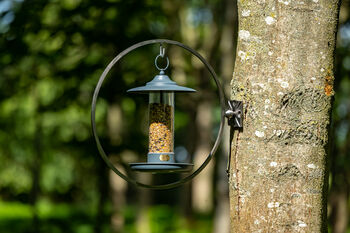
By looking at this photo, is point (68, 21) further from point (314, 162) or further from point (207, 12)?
point (207, 12)

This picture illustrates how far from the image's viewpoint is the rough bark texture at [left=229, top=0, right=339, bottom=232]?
2.82 m

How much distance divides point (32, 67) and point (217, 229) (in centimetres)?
437

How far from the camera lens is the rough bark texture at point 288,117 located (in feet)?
9.24

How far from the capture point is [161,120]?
399cm

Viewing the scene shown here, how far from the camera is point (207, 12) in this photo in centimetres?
1723

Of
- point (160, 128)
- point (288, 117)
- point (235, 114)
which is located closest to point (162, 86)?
point (160, 128)

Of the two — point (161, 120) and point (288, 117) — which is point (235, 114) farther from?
point (161, 120)

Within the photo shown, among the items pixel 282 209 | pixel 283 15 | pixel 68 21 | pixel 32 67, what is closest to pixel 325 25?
pixel 283 15

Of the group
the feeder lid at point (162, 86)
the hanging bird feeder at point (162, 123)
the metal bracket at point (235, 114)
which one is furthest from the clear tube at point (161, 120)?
the metal bracket at point (235, 114)

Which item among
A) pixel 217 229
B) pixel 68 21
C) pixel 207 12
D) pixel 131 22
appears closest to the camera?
pixel 68 21

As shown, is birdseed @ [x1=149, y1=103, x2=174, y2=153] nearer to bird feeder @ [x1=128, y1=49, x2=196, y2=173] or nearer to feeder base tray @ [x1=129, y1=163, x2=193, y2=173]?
bird feeder @ [x1=128, y1=49, x2=196, y2=173]

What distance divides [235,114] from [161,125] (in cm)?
103

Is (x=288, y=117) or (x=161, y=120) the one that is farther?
(x=161, y=120)

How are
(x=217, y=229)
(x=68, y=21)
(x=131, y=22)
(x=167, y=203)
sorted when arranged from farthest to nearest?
(x=167, y=203) → (x=217, y=229) → (x=131, y=22) → (x=68, y=21)
